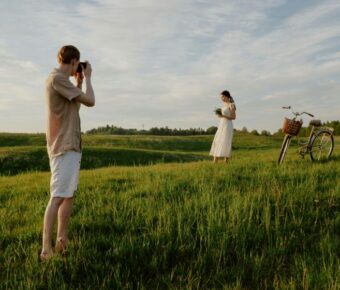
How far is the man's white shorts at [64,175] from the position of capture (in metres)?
5.00

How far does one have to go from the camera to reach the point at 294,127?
12383mm

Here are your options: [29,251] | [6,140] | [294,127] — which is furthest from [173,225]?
[6,140]

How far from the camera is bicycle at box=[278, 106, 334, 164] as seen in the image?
40.7ft

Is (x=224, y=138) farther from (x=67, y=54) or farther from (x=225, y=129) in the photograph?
(x=67, y=54)

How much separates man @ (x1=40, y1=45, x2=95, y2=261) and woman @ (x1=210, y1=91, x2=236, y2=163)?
963 centimetres

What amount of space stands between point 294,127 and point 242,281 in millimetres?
8589

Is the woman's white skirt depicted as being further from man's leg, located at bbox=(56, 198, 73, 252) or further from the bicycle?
man's leg, located at bbox=(56, 198, 73, 252)

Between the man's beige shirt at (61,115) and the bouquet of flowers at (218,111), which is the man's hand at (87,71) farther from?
the bouquet of flowers at (218,111)

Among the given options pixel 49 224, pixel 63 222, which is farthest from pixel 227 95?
pixel 49 224

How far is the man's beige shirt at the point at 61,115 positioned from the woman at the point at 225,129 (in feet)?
31.7

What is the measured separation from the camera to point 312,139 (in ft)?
41.9

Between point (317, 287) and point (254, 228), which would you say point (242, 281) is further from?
point (254, 228)

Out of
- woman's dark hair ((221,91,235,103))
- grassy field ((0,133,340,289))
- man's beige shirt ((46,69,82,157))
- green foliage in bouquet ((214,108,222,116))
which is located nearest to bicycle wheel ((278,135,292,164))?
woman's dark hair ((221,91,235,103))

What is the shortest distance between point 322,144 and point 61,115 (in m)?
10.2
